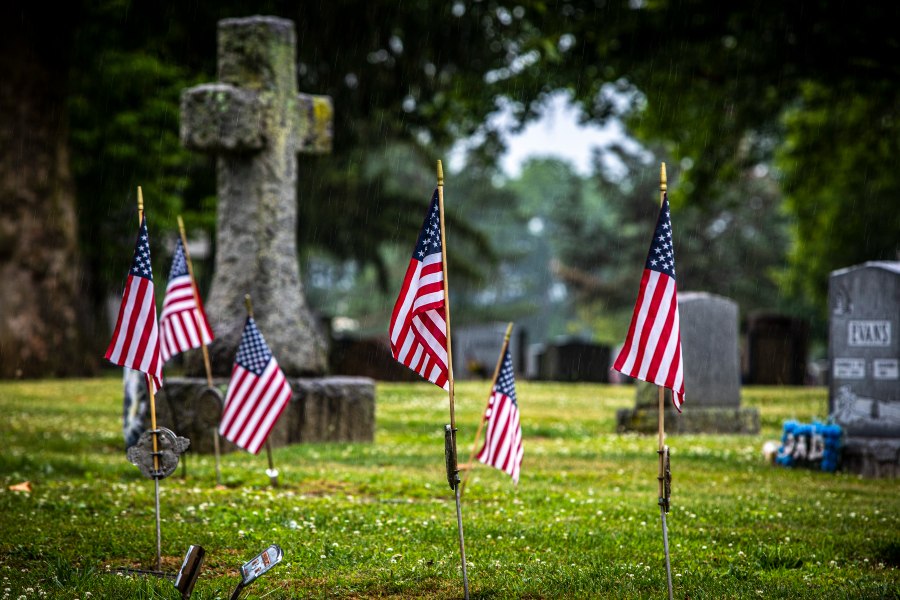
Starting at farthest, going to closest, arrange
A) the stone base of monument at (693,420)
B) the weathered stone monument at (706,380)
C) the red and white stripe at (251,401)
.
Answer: the weathered stone monument at (706,380) → the stone base of monument at (693,420) → the red and white stripe at (251,401)

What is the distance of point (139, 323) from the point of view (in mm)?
6375

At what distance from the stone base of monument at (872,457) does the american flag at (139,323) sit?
714 cm

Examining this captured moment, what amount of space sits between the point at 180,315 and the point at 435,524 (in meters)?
3.09

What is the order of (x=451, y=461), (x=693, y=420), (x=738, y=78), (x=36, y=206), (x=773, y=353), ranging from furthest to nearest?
(x=773, y=353), (x=738, y=78), (x=36, y=206), (x=693, y=420), (x=451, y=461)

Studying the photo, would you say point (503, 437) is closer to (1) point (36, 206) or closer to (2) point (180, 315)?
(2) point (180, 315)

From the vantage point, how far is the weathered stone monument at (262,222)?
37.6 ft

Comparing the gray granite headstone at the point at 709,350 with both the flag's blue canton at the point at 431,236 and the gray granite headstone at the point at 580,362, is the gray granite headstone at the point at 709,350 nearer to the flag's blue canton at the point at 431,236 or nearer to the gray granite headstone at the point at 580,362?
the flag's blue canton at the point at 431,236

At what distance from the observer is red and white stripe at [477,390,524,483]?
7.12 metres

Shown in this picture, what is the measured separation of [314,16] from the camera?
24656 millimetres

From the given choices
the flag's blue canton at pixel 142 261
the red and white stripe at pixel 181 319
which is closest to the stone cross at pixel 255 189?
the red and white stripe at pixel 181 319

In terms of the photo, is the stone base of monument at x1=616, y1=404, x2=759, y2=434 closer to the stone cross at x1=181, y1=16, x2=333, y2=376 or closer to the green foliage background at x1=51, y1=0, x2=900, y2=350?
the stone cross at x1=181, y1=16, x2=333, y2=376

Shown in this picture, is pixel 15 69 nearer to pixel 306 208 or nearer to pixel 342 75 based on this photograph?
pixel 342 75

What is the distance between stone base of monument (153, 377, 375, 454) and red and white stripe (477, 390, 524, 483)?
13.2ft

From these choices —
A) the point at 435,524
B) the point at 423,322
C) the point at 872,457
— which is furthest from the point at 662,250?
the point at 872,457
